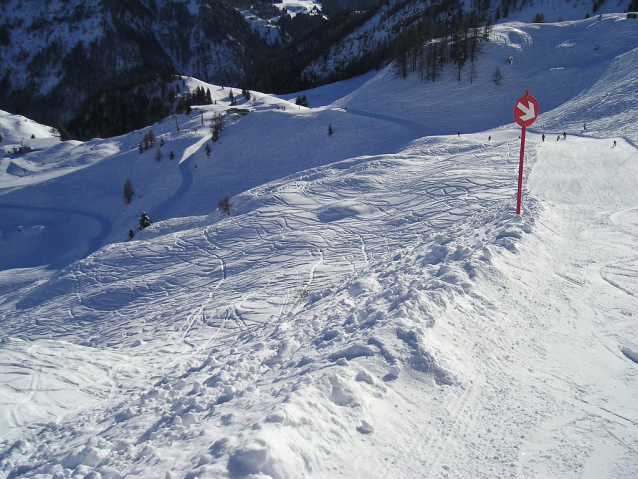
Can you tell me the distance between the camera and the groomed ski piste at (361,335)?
353 cm

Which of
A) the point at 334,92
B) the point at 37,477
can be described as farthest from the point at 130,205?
the point at 334,92

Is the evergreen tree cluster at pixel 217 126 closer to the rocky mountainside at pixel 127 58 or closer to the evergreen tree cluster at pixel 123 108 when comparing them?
the rocky mountainside at pixel 127 58

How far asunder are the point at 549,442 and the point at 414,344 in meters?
1.68

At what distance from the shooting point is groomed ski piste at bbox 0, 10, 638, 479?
3.53m

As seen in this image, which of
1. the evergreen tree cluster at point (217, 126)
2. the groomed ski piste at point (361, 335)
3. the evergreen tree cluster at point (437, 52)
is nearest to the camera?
the groomed ski piste at point (361, 335)

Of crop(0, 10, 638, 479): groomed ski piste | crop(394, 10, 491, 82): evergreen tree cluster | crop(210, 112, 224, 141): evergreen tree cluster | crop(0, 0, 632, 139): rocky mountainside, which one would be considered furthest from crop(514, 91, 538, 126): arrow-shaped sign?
crop(0, 0, 632, 139): rocky mountainside

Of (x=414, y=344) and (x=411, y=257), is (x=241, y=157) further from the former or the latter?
(x=414, y=344)

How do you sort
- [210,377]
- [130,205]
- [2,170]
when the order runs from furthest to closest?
[2,170] → [130,205] → [210,377]

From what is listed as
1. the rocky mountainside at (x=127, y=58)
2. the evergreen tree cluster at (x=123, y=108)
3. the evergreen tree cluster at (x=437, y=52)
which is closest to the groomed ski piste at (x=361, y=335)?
the evergreen tree cluster at (x=437, y=52)

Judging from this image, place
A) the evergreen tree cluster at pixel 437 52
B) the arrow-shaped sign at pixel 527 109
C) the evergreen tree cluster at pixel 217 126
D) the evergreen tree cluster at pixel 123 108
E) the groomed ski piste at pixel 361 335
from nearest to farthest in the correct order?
the groomed ski piste at pixel 361 335, the arrow-shaped sign at pixel 527 109, the evergreen tree cluster at pixel 437 52, the evergreen tree cluster at pixel 217 126, the evergreen tree cluster at pixel 123 108

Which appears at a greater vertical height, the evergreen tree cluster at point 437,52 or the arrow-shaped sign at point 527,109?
the evergreen tree cluster at point 437,52

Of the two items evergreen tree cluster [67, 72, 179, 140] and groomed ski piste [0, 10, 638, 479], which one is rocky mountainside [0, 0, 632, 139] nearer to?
evergreen tree cluster [67, 72, 179, 140]

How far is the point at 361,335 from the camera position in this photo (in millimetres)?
5391

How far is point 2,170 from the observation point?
60.8 metres
